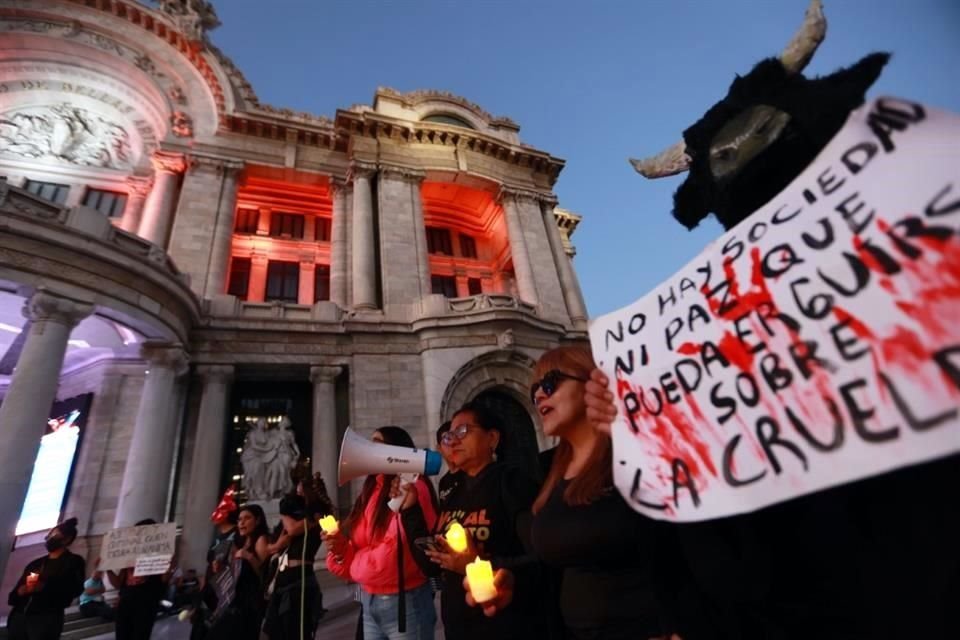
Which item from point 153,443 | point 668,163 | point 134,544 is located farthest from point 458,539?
point 153,443

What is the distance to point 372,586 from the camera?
10.8 feet

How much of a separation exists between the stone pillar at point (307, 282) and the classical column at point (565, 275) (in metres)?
10.2

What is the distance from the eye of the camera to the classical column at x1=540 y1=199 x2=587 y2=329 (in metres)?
17.1

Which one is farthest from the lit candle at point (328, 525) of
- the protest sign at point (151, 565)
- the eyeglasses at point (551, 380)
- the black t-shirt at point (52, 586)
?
the protest sign at point (151, 565)

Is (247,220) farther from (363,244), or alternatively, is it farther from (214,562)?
(214,562)

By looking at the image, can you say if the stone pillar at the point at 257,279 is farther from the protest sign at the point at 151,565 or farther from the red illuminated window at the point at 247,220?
the protest sign at the point at 151,565

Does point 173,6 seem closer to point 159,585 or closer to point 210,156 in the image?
point 210,156

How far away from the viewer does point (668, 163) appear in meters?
2.19

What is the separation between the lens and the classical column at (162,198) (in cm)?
1409

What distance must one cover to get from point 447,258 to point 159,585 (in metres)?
16.3

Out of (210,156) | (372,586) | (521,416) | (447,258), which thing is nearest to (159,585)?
(372,586)

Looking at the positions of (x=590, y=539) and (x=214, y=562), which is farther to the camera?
(x=214, y=562)

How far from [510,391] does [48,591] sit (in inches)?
432

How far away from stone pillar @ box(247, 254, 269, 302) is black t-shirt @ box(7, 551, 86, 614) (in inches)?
487
